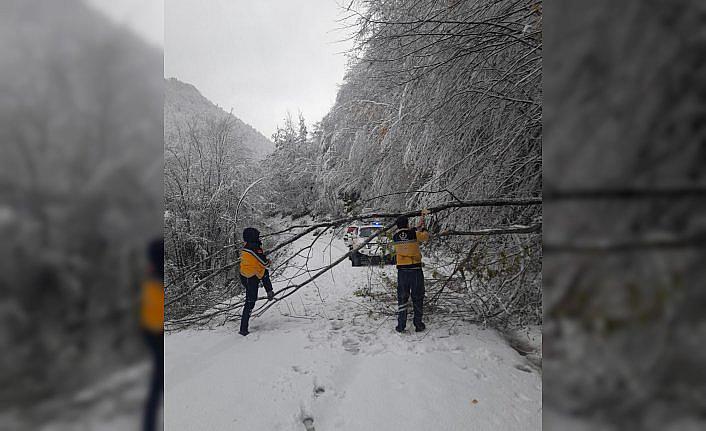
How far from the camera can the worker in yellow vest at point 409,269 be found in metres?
4.04

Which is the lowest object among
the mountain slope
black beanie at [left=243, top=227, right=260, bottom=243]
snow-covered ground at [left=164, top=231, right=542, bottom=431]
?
snow-covered ground at [left=164, top=231, right=542, bottom=431]

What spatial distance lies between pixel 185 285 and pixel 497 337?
3.49 m

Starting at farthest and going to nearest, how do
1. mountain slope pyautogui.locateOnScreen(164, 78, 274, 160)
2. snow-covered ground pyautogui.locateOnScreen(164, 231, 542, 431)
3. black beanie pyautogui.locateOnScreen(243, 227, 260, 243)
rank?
black beanie pyautogui.locateOnScreen(243, 227, 260, 243)
snow-covered ground pyautogui.locateOnScreen(164, 231, 542, 431)
mountain slope pyautogui.locateOnScreen(164, 78, 274, 160)

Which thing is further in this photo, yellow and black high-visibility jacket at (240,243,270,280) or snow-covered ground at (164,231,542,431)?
yellow and black high-visibility jacket at (240,243,270,280)

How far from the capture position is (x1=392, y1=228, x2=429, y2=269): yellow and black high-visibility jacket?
404 centimetres

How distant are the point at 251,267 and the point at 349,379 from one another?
1726mm

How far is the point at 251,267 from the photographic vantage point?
13.4ft

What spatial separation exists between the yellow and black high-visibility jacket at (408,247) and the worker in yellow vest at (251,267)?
1.51m

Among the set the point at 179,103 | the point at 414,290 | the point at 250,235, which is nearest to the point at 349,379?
the point at 414,290
